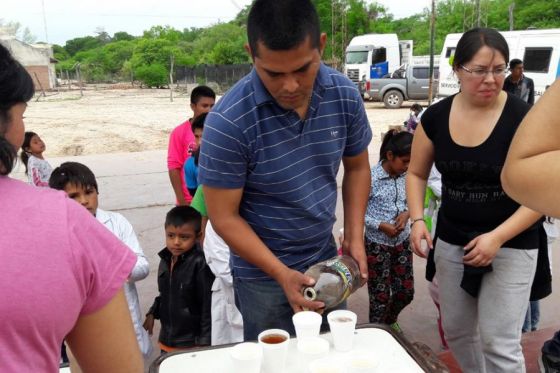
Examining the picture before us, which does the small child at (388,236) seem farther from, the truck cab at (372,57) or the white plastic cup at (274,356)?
the truck cab at (372,57)

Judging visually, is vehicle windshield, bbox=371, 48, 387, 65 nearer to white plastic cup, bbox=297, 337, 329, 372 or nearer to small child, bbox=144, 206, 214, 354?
small child, bbox=144, 206, 214, 354

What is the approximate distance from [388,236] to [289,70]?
1739 millimetres

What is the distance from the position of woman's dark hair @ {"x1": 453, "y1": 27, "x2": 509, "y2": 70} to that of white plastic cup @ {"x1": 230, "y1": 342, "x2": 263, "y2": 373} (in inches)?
58.1

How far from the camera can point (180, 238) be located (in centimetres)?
277

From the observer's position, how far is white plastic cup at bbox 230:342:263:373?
1411 millimetres

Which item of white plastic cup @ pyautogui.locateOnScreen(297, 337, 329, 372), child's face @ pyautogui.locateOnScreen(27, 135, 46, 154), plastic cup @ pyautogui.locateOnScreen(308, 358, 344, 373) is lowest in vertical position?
white plastic cup @ pyautogui.locateOnScreen(297, 337, 329, 372)

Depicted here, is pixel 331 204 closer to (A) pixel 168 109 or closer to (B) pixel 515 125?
(B) pixel 515 125

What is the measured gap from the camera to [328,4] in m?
32.2

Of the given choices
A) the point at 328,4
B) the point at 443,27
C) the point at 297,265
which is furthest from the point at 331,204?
the point at 443,27

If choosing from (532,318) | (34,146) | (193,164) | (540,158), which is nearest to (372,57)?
(34,146)

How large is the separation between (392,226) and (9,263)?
246cm

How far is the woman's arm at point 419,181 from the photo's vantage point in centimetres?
235

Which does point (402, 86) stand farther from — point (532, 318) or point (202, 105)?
point (532, 318)

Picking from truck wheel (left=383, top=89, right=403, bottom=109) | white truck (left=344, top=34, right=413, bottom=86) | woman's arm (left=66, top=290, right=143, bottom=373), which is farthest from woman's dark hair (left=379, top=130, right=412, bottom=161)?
white truck (left=344, top=34, right=413, bottom=86)
